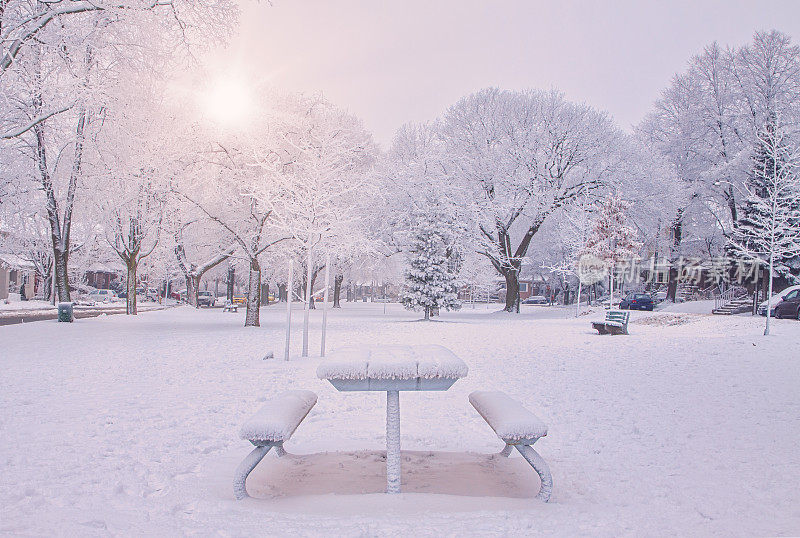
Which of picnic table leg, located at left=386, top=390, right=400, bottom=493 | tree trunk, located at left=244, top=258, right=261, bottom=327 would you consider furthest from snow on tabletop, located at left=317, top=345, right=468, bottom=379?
tree trunk, located at left=244, top=258, right=261, bottom=327

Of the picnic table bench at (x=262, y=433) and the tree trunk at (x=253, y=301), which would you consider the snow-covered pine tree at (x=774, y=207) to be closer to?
the picnic table bench at (x=262, y=433)

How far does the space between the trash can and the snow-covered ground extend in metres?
12.8

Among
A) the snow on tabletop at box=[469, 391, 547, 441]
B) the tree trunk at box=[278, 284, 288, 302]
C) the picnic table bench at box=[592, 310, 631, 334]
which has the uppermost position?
the snow on tabletop at box=[469, 391, 547, 441]

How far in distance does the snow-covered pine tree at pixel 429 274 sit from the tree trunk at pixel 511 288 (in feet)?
27.8

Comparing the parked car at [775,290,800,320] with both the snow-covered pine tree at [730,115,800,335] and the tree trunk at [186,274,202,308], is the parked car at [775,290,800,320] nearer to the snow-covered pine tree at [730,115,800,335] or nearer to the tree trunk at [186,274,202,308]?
the snow-covered pine tree at [730,115,800,335]

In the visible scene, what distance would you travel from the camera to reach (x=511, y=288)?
3850cm

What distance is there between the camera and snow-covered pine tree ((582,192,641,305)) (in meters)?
35.8

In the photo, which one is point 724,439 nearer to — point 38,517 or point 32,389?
point 38,517

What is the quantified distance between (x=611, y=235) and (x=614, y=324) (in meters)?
18.7

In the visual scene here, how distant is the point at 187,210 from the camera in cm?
2352

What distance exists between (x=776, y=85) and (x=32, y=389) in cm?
3781

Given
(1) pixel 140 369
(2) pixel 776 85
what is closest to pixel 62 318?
(1) pixel 140 369

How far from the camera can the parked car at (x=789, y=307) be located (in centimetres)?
2462

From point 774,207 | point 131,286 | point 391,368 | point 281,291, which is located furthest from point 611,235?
point 281,291
